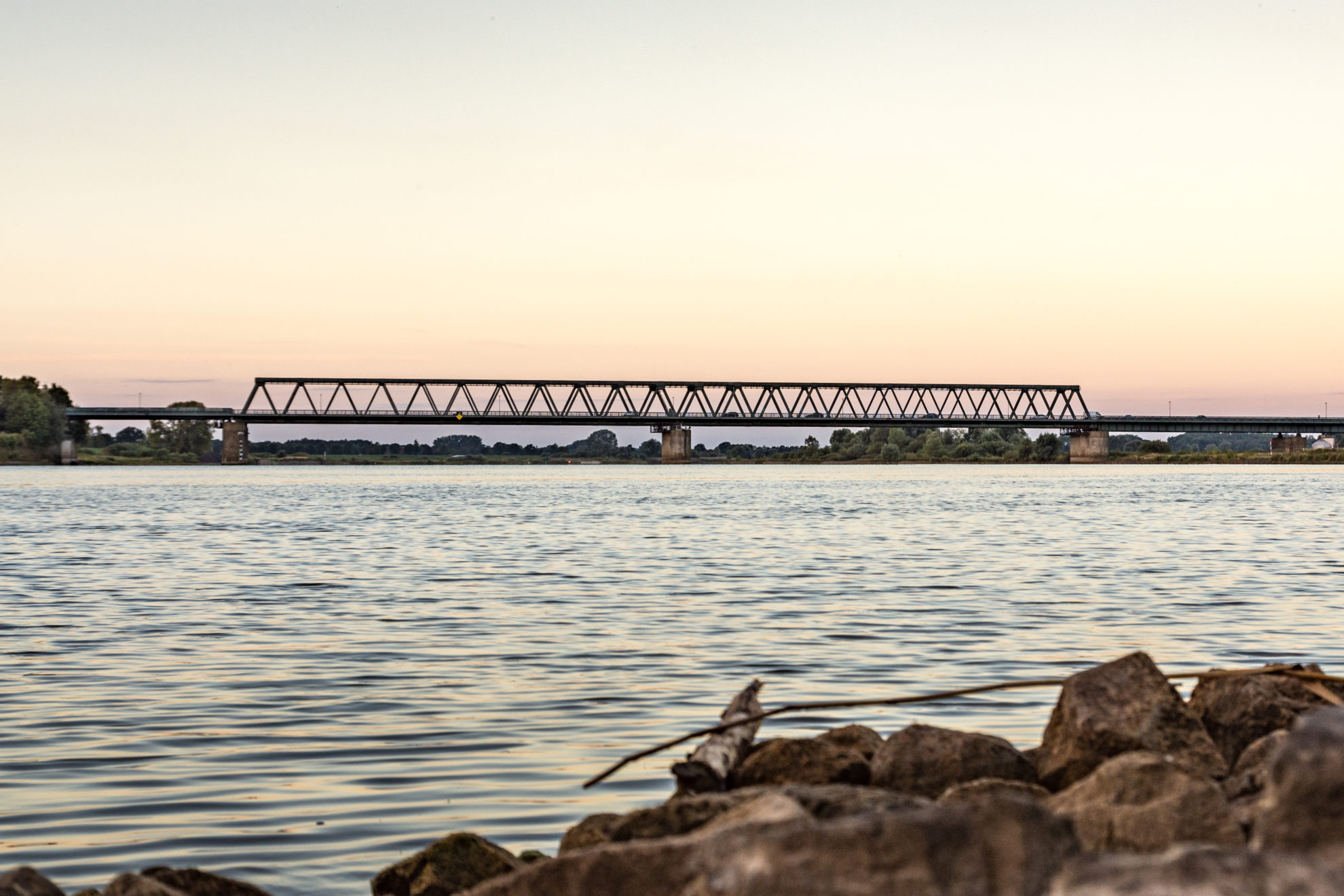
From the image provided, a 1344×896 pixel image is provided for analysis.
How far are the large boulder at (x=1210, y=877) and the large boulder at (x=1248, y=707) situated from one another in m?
5.99

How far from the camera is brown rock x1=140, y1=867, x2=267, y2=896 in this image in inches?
285

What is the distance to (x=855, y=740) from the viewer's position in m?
9.85

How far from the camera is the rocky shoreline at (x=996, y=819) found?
4.80 metres

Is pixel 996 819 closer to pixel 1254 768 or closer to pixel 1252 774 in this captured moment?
pixel 1252 774

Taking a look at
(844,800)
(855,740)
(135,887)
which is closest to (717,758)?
(855,740)

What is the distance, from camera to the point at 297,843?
944 centimetres

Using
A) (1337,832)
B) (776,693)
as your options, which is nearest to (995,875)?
(1337,832)

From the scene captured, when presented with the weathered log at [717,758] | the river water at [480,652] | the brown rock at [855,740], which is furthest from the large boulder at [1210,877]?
the river water at [480,652]

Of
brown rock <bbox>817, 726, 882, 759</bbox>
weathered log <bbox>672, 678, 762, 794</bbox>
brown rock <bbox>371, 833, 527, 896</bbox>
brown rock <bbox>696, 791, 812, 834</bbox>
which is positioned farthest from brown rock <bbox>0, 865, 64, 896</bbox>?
brown rock <bbox>817, 726, 882, 759</bbox>

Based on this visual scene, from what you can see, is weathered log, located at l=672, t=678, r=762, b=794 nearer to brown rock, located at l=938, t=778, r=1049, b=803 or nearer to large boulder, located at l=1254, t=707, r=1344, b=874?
brown rock, located at l=938, t=778, r=1049, b=803

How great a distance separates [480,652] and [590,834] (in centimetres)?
1100

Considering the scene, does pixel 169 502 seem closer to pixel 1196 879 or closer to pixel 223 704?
pixel 223 704

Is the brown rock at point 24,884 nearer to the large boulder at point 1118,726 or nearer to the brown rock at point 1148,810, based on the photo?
the brown rock at point 1148,810

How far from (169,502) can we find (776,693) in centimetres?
7160
